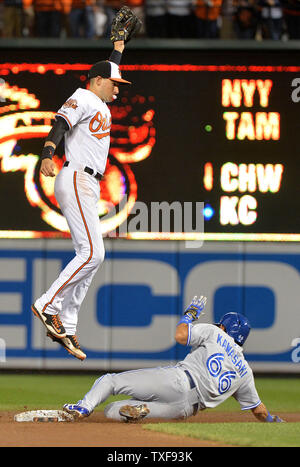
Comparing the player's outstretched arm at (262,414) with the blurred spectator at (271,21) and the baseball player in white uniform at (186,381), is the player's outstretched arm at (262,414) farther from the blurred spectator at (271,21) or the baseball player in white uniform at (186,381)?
the blurred spectator at (271,21)

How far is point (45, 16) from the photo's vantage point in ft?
40.0

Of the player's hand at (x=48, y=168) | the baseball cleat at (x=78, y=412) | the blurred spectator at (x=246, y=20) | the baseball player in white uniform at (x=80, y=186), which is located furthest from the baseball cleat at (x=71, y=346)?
the blurred spectator at (x=246, y=20)

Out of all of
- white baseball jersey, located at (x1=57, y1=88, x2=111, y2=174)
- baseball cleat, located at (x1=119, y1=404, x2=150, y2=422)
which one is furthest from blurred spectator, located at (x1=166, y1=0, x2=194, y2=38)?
baseball cleat, located at (x1=119, y1=404, x2=150, y2=422)

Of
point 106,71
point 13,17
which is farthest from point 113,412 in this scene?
point 13,17

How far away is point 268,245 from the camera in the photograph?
464 inches

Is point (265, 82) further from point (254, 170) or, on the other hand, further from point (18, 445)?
point (18, 445)

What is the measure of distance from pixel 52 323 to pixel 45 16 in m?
5.76

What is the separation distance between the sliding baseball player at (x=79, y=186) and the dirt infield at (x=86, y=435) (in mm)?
553

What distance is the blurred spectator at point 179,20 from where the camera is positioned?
12.2 meters

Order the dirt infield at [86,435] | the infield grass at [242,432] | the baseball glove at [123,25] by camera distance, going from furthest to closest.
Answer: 1. the baseball glove at [123,25]
2. the infield grass at [242,432]
3. the dirt infield at [86,435]

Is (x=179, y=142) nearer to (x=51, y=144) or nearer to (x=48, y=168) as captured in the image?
(x=51, y=144)

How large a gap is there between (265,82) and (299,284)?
2.32 metres

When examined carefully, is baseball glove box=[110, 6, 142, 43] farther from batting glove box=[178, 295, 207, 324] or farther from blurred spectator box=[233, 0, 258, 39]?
blurred spectator box=[233, 0, 258, 39]

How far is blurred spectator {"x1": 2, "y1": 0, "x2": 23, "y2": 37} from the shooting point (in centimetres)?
1217
